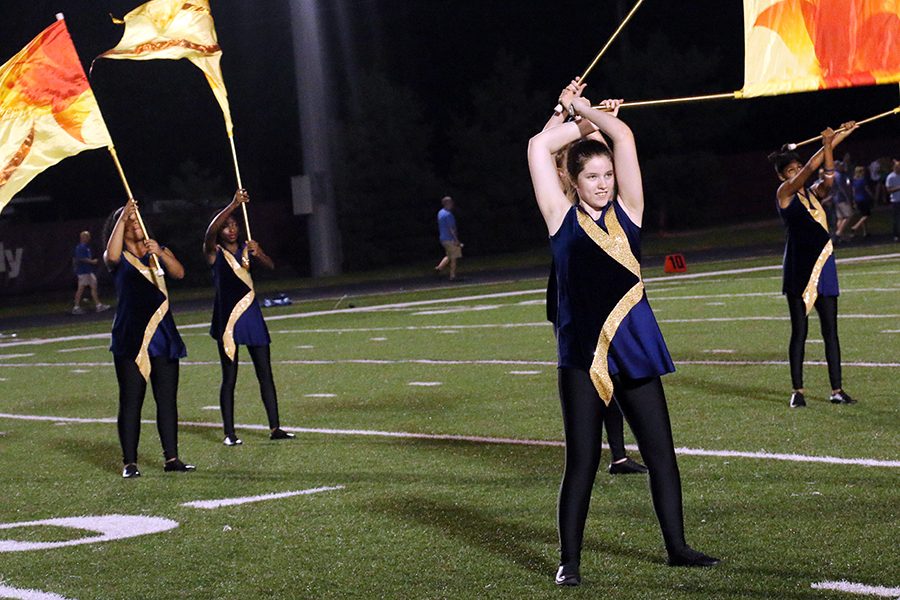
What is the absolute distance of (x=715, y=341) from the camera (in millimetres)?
15570

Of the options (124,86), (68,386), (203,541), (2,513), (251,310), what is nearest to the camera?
(203,541)

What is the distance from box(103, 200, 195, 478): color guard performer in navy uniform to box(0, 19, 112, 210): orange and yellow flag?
31.5 inches

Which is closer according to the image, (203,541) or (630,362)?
(630,362)

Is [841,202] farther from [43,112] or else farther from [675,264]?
[43,112]

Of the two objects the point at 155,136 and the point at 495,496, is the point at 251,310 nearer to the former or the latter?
the point at 495,496

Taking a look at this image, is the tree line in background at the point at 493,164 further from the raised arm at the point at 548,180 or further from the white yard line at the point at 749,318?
the raised arm at the point at 548,180

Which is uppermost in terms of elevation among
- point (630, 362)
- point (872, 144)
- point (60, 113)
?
point (60, 113)

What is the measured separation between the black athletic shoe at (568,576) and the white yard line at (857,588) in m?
0.91

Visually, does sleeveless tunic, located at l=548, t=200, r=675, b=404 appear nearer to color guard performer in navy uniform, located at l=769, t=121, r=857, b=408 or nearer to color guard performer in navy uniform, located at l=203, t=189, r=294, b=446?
color guard performer in navy uniform, located at l=769, t=121, r=857, b=408

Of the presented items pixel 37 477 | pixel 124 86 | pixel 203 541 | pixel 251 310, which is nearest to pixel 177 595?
pixel 203 541

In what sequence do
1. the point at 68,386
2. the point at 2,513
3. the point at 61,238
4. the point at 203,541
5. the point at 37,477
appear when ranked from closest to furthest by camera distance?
the point at 203,541
the point at 2,513
the point at 37,477
the point at 68,386
the point at 61,238

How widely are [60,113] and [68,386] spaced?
22.7ft

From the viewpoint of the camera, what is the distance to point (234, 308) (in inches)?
437

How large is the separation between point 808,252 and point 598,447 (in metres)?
5.13
